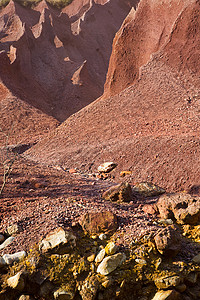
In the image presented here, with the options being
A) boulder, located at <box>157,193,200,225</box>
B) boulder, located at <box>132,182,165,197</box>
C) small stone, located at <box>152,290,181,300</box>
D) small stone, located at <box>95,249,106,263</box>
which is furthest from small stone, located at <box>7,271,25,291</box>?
boulder, located at <box>132,182,165,197</box>

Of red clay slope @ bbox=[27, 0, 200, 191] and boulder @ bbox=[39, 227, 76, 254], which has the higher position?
boulder @ bbox=[39, 227, 76, 254]

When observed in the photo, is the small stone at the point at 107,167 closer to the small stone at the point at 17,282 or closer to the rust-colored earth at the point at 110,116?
the rust-colored earth at the point at 110,116

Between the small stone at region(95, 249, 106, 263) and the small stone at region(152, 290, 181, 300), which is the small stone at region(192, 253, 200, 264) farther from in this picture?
the small stone at region(95, 249, 106, 263)

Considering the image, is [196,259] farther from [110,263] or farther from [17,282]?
[17,282]

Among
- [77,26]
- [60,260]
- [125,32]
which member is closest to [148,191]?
[60,260]

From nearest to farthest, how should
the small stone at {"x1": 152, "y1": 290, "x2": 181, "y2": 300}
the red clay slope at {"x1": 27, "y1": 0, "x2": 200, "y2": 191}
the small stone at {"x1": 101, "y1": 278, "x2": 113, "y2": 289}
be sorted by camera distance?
the small stone at {"x1": 152, "y1": 290, "x2": 181, "y2": 300}, the small stone at {"x1": 101, "y1": 278, "x2": 113, "y2": 289}, the red clay slope at {"x1": 27, "y1": 0, "x2": 200, "y2": 191}

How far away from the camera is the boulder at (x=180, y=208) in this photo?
534 cm

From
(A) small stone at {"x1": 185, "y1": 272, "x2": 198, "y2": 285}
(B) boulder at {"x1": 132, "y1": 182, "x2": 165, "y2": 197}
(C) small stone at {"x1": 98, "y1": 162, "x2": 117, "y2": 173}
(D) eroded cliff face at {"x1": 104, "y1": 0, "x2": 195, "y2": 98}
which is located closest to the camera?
(A) small stone at {"x1": 185, "y1": 272, "x2": 198, "y2": 285}

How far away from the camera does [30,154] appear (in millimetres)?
12492

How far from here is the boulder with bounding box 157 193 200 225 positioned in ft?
17.5

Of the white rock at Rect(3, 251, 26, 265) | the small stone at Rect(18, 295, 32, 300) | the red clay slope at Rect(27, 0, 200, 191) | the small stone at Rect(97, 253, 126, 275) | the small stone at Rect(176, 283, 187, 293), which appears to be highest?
the white rock at Rect(3, 251, 26, 265)

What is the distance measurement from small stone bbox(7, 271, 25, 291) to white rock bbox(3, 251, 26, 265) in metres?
0.25

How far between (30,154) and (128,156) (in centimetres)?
473

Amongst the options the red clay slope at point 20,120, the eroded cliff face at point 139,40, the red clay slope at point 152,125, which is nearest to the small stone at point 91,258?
the red clay slope at point 152,125
